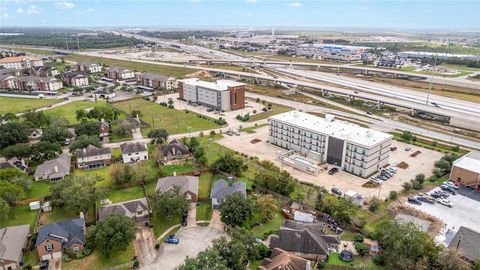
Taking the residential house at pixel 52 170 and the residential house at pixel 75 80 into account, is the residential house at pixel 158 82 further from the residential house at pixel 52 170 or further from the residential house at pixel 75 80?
the residential house at pixel 52 170

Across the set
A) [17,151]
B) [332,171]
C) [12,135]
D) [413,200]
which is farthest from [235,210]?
[12,135]

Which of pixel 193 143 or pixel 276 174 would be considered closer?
pixel 276 174

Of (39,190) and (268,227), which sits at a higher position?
(39,190)

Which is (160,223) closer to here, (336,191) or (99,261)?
(99,261)

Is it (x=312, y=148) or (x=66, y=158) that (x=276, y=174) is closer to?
(x=312, y=148)

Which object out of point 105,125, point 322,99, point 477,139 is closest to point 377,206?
point 477,139

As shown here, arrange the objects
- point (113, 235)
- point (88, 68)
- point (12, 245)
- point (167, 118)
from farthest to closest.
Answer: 1. point (88, 68)
2. point (167, 118)
3. point (12, 245)
4. point (113, 235)
